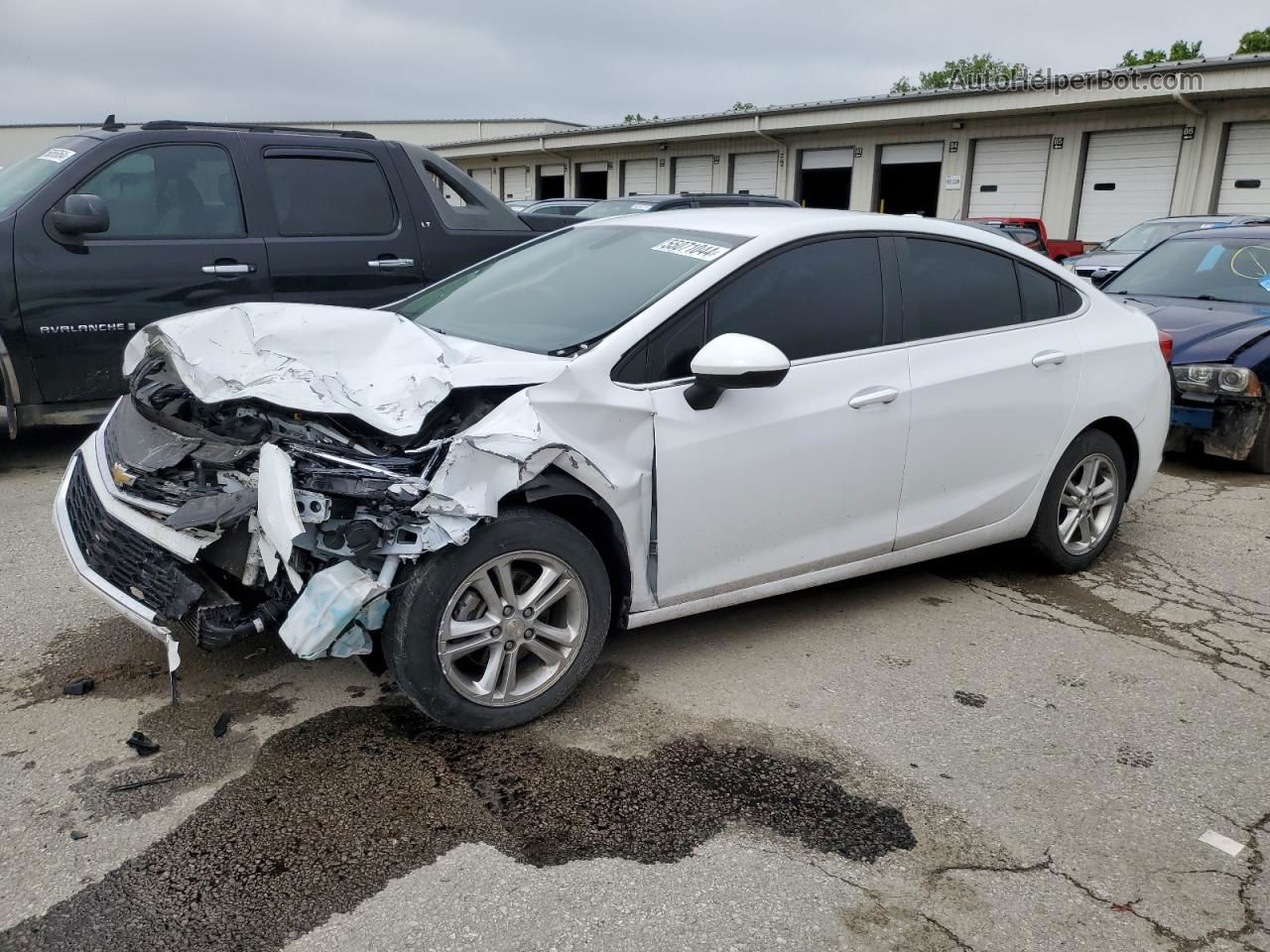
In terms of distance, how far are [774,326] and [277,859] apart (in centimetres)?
243

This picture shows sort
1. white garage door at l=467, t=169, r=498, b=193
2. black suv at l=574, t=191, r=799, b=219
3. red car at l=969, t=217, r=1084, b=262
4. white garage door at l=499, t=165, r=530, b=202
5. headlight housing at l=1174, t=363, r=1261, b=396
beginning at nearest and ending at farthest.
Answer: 1. headlight housing at l=1174, t=363, r=1261, b=396
2. black suv at l=574, t=191, r=799, b=219
3. red car at l=969, t=217, r=1084, b=262
4. white garage door at l=499, t=165, r=530, b=202
5. white garage door at l=467, t=169, r=498, b=193

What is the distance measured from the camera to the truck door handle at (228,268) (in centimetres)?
632

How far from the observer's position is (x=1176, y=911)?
2.65 meters

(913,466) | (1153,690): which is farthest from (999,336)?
(1153,690)

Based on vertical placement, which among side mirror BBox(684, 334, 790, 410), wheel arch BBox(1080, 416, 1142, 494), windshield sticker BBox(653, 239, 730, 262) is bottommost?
wheel arch BBox(1080, 416, 1142, 494)

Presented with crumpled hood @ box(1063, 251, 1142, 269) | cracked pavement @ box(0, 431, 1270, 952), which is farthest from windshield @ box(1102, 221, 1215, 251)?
cracked pavement @ box(0, 431, 1270, 952)

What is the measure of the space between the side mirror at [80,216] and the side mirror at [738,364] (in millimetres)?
4064

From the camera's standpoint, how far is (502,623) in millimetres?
3291

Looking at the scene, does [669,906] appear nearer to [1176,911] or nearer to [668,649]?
[1176,911]

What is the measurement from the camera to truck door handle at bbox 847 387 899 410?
156 inches

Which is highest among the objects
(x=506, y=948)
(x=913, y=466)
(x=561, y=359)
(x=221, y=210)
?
(x=221, y=210)

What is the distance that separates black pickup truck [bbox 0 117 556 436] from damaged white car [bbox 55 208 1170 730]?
2.23 meters

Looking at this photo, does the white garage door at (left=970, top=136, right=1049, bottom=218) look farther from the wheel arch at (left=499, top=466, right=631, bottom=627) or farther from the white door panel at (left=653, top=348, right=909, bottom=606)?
the wheel arch at (left=499, top=466, right=631, bottom=627)

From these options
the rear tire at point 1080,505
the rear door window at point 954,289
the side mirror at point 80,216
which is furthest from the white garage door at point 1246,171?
the side mirror at point 80,216
